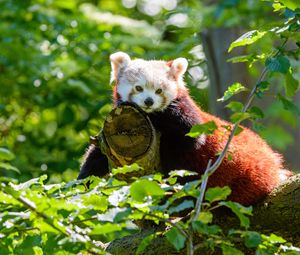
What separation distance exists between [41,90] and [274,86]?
11.2 ft

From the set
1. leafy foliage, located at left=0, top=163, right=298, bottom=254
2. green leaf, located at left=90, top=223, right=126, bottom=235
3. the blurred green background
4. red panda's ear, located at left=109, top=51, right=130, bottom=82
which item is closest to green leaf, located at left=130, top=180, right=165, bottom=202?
leafy foliage, located at left=0, top=163, right=298, bottom=254

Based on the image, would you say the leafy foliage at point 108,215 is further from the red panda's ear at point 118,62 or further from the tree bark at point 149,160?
the red panda's ear at point 118,62

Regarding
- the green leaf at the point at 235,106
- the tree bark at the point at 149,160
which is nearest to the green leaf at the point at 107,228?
the green leaf at the point at 235,106

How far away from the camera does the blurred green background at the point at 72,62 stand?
29.5 feet

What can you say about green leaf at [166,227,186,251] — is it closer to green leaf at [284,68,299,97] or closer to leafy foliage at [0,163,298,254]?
leafy foliage at [0,163,298,254]

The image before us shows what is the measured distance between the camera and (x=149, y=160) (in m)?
4.42

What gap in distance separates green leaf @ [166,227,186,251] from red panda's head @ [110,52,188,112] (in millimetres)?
2542

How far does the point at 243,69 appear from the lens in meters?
9.66

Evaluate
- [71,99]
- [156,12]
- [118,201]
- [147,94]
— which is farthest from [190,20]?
[118,201]

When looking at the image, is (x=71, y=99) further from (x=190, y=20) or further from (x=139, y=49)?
(x=190, y=20)

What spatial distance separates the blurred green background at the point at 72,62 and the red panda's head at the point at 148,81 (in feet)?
7.59

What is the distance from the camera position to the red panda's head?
553 cm

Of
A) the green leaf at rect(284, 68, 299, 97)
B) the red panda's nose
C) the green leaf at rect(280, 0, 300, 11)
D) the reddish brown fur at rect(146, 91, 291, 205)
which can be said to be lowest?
the reddish brown fur at rect(146, 91, 291, 205)

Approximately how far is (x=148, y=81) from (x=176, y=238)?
10.3ft
